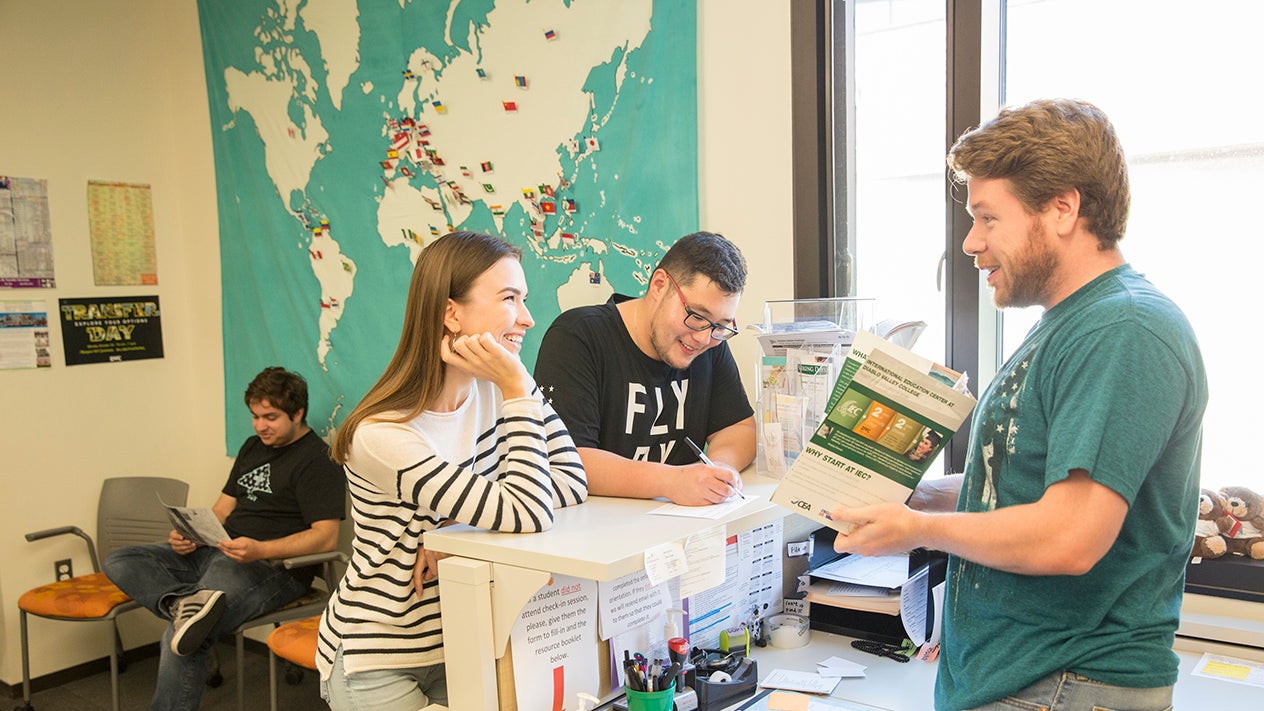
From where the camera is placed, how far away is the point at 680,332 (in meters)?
2.02

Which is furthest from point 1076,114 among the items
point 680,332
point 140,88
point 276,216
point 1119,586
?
point 140,88

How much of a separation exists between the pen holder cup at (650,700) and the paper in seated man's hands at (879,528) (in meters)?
0.34

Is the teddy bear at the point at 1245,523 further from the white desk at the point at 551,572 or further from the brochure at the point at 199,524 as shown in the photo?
the brochure at the point at 199,524

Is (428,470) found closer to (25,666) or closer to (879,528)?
(879,528)

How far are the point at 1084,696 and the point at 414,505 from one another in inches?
40.3

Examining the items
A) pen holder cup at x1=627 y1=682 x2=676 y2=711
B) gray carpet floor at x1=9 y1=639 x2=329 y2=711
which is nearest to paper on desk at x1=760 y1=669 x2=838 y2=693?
pen holder cup at x1=627 y1=682 x2=676 y2=711

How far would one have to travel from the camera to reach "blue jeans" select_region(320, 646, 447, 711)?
1.50 meters

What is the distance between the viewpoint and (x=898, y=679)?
5.53 feet

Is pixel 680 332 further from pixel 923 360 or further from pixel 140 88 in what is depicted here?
pixel 140 88

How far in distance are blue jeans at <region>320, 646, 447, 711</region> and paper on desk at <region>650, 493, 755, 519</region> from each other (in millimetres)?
488

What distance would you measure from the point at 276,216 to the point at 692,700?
299cm

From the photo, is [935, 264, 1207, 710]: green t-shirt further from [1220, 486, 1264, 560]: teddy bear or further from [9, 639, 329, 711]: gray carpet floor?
[9, 639, 329, 711]: gray carpet floor

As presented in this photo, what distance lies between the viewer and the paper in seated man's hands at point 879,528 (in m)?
1.25

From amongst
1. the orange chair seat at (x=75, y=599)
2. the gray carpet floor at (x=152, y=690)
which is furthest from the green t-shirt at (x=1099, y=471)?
the orange chair seat at (x=75, y=599)
